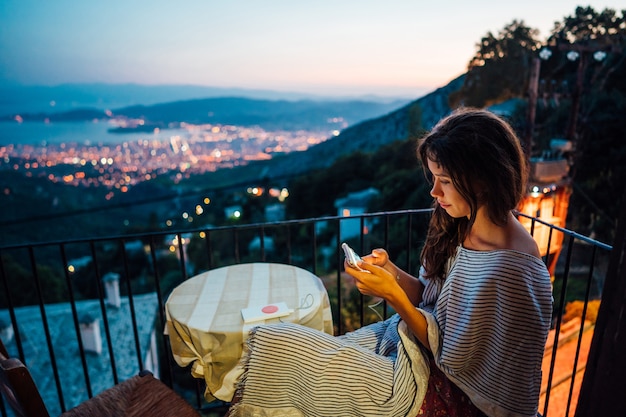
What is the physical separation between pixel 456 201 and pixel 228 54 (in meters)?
37.2

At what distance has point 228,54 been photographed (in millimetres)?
34625

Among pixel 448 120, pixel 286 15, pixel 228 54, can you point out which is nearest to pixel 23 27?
pixel 228 54

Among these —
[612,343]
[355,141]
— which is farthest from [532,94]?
[355,141]

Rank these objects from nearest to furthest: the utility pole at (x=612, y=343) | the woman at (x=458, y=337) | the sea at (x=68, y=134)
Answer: the utility pole at (x=612, y=343), the woman at (x=458, y=337), the sea at (x=68, y=134)

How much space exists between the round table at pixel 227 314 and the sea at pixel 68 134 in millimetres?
47155

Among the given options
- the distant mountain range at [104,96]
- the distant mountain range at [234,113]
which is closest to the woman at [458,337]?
the distant mountain range at [234,113]

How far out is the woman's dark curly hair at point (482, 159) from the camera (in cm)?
121

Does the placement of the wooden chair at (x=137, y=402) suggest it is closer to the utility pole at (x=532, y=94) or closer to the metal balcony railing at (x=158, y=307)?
Answer: the metal balcony railing at (x=158, y=307)

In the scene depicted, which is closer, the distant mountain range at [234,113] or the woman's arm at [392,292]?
the woman's arm at [392,292]

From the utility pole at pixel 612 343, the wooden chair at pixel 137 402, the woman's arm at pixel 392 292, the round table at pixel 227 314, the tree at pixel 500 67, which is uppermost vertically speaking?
the tree at pixel 500 67

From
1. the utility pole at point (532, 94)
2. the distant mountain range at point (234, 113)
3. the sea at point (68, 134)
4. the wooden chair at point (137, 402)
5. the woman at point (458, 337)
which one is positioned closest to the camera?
the woman at point (458, 337)

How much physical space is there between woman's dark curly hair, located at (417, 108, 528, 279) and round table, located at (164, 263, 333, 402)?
0.80 m

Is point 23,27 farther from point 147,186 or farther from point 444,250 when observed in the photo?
point 444,250

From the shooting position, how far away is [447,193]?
1.34 m
